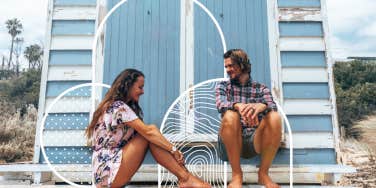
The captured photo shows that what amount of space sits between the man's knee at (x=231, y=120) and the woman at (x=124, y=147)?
317mm

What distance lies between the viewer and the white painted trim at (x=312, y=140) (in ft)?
7.96

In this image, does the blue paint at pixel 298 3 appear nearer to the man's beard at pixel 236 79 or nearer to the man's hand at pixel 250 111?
the man's beard at pixel 236 79

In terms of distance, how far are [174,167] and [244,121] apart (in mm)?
502

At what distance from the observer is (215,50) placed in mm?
2596

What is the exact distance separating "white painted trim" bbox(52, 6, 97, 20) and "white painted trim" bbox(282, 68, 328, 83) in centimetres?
190

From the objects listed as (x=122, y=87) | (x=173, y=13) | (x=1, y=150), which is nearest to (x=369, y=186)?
(x=173, y=13)

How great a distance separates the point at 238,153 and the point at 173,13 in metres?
1.60

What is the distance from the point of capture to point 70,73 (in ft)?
8.57

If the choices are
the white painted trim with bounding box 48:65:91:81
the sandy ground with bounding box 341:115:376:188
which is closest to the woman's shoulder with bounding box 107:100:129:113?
the white painted trim with bounding box 48:65:91:81

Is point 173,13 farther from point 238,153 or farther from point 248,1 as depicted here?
point 238,153

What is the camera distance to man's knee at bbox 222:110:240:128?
157cm

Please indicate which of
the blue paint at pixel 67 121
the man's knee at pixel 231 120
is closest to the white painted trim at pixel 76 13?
the blue paint at pixel 67 121

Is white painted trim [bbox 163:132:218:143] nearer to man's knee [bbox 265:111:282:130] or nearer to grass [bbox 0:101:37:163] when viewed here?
man's knee [bbox 265:111:282:130]

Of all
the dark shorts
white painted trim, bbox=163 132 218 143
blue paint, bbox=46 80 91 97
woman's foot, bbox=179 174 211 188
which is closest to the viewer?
woman's foot, bbox=179 174 211 188
